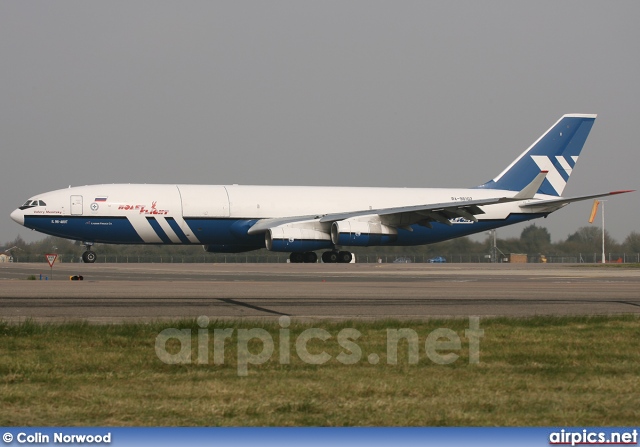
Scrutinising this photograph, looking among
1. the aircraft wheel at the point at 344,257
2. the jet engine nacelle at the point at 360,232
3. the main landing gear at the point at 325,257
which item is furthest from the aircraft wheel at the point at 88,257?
the aircraft wheel at the point at 344,257

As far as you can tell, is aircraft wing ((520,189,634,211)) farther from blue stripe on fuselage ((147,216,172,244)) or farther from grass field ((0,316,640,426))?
grass field ((0,316,640,426))

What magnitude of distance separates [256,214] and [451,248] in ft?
67.7

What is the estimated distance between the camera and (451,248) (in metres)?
61.4

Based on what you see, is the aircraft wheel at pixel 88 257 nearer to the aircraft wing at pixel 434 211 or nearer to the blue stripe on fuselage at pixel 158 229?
the blue stripe on fuselage at pixel 158 229

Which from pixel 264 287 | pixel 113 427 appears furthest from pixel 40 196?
pixel 113 427

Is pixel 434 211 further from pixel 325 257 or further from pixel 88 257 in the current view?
pixel 88 257

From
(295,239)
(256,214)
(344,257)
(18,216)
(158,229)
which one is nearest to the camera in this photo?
(295,239)

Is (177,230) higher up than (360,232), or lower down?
higher up

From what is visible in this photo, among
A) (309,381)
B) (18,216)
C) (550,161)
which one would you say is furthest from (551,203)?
(309,381)

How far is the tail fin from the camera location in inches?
2045

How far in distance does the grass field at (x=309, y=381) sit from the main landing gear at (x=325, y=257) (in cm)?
3166

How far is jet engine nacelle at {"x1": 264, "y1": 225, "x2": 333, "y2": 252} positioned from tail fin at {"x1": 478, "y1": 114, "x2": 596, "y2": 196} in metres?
13.1

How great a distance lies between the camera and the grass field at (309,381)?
7.38 m

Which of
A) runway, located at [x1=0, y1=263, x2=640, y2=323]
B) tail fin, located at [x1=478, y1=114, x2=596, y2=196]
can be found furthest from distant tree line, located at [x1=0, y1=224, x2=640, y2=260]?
runway, located at [x1=0, y1=263, x2=640, y2=323]
